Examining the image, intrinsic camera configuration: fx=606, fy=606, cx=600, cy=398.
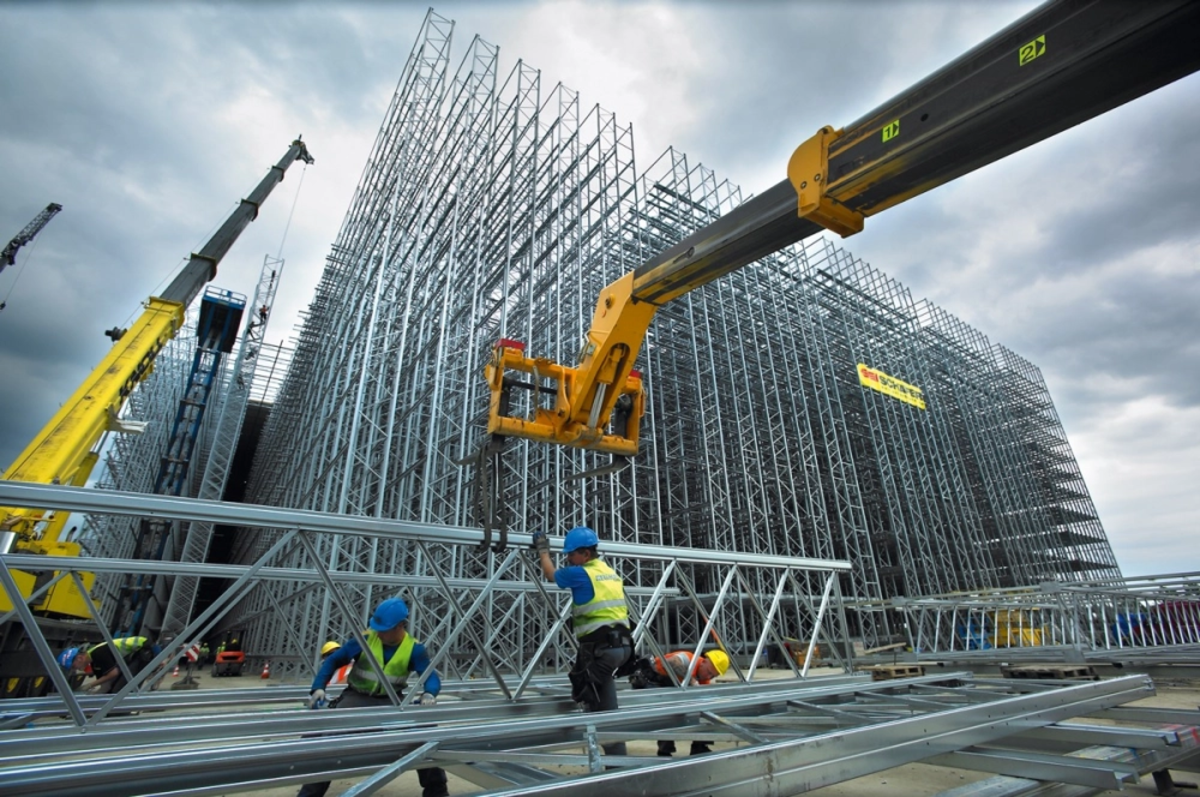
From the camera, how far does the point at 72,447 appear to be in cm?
802

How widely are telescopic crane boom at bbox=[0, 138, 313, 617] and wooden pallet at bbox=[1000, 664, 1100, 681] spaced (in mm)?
9917

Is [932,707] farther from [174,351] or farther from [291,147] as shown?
[174,351]

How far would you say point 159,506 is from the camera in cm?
294

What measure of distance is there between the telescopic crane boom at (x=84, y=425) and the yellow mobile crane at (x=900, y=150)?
5.01m

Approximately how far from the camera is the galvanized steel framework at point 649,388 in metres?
11.9

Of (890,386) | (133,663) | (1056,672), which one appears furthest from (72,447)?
(890,386)

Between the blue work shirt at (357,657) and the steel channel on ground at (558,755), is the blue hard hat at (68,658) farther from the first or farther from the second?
the steel channel on ground at (558,755)

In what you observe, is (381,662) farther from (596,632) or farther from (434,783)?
(596,632)

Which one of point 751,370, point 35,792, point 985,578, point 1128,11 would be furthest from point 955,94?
point 985,578

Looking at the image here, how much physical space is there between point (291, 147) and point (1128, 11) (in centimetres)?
2418

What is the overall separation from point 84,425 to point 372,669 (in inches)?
297

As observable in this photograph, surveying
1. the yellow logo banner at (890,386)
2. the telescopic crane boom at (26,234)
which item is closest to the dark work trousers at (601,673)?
the yellow logo banner at (890,386)

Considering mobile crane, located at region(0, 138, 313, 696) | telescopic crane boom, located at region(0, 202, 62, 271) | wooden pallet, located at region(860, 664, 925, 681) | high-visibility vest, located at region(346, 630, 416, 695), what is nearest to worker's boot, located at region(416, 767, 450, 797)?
high-visibility vest, located at region(346, 630, 416, 695)

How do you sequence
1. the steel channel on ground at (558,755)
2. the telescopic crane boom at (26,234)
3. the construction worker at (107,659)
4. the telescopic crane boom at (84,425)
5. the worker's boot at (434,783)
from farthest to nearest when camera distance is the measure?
the telescopic crane boom at (26,234) < the telescopic crane boom at (84,425) < the construction worker at (107,659) < the worker's boot at (434,783) < the steel channel on ground at (558,755)
